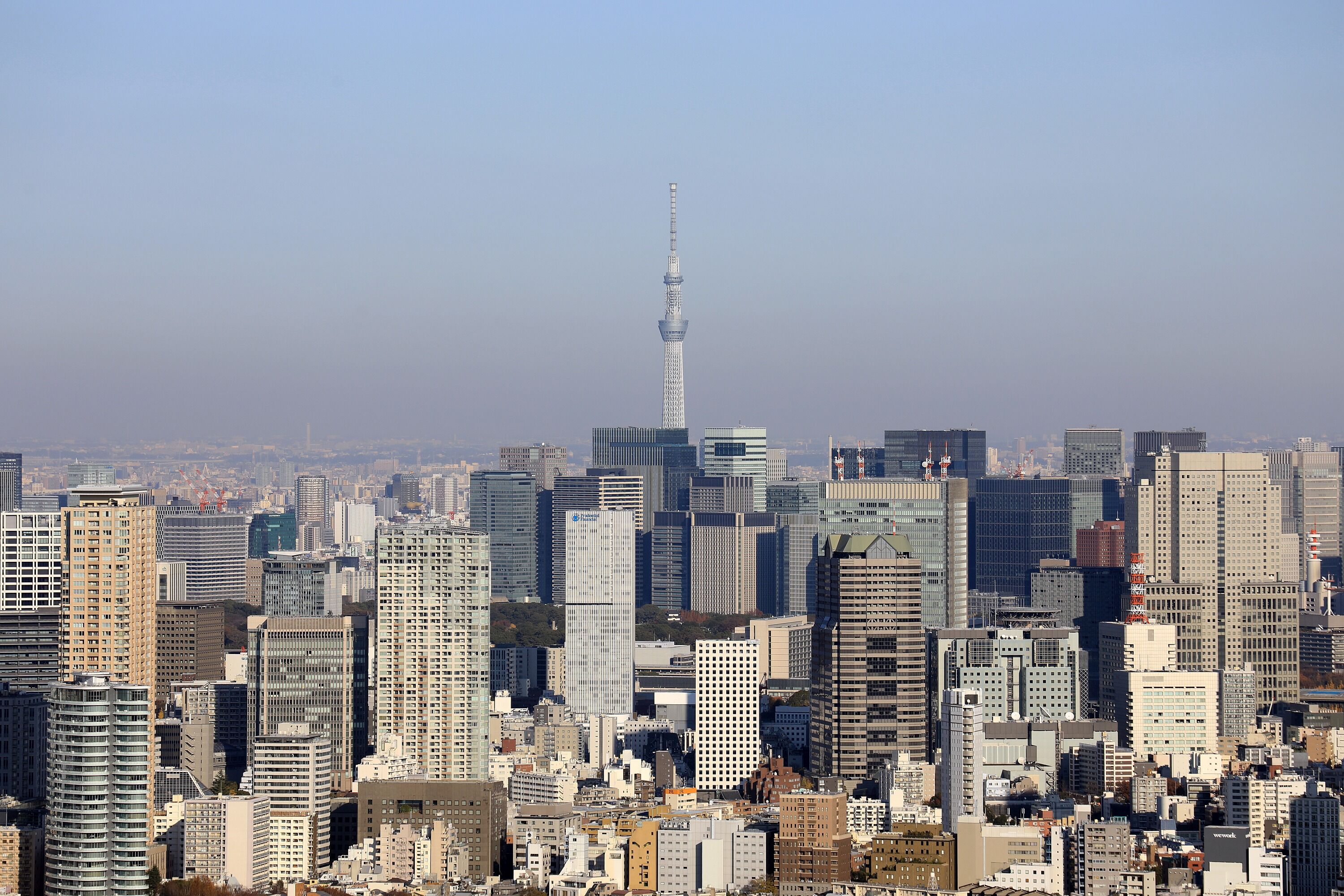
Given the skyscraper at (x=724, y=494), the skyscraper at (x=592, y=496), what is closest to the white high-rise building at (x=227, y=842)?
the skyscraper at (x=592, y=496)

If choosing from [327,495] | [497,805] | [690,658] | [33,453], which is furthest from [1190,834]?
[327,495]

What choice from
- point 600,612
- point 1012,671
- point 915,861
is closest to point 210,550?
point 600,612

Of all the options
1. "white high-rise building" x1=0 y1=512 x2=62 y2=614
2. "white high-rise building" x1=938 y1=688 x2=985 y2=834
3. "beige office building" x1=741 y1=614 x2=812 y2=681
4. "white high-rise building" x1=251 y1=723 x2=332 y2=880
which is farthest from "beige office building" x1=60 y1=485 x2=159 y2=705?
"beige office building" x1=741 y1=614 x2=812 y2=681

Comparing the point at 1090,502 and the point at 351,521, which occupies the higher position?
the point at 1090,502

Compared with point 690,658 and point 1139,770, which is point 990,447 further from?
point 1139,770

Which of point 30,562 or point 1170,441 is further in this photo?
point 1170,441

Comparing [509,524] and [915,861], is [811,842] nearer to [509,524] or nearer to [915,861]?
[915,861]

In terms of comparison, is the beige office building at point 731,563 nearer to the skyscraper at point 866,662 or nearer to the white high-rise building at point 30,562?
the skyscraper at point 866,662
